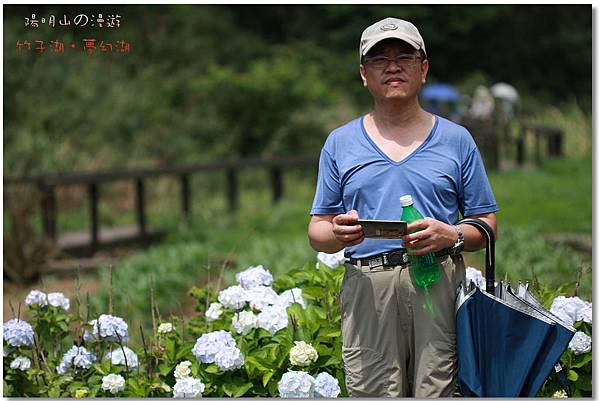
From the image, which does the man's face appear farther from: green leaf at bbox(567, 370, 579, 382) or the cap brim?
green leaf at bbox(567, 370, 579, 382)

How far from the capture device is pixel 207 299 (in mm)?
4188

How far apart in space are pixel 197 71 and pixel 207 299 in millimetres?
17183

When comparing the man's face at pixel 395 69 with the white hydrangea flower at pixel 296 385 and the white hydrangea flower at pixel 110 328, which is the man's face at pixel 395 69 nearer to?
the white hydrangea flower at pixel 296 385

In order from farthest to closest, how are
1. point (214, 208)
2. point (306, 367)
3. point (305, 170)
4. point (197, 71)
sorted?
point (197, 71) < point (305, 170) < point (214, 208) < point (306, 367)

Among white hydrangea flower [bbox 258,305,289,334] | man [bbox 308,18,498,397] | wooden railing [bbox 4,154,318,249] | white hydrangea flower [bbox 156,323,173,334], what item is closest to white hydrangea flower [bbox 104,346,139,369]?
white hydrangea flower [bbox 156,323,173,334]

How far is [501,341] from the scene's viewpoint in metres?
2.95

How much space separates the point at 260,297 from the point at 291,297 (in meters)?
0.17

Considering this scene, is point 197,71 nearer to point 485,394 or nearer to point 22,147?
point 22,147

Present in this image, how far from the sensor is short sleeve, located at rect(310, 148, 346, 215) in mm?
2998

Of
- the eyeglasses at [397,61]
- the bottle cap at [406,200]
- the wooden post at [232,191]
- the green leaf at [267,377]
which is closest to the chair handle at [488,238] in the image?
the bottle cap at [406,200]

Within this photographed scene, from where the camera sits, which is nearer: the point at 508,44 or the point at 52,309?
the point at 52,309

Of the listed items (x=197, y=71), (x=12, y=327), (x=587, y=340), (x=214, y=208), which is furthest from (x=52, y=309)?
(x=197, y=71)

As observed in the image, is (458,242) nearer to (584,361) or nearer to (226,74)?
(584,361)

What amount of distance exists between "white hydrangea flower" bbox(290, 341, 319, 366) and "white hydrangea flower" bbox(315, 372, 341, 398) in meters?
0.11
